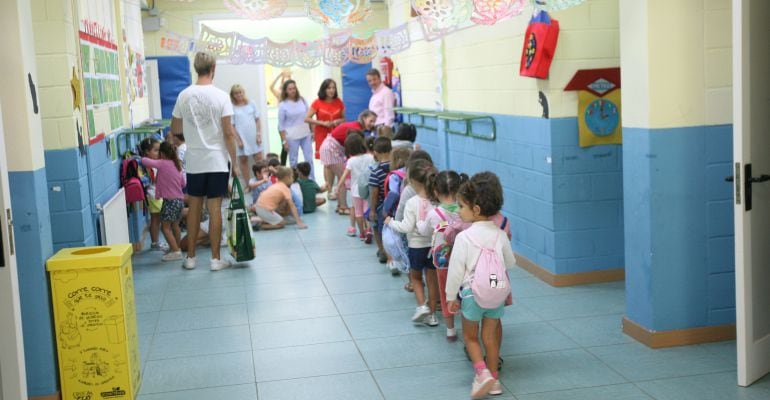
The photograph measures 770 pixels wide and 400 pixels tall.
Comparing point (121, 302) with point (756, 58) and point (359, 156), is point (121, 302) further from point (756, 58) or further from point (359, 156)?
point (359, 156)

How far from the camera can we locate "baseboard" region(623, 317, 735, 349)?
438 cm

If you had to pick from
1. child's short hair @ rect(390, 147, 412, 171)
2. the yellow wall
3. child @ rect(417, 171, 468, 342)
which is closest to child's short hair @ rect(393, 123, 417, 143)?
the yellow wall

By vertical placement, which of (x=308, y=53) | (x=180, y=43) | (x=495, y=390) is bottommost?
(x=495, y=390)

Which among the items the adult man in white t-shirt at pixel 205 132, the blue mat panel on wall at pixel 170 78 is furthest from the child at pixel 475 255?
the blue mat panel on wall at pixel 170 78

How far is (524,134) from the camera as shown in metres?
6.13

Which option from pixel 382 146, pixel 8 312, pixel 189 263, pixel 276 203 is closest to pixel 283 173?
pixel 276 203

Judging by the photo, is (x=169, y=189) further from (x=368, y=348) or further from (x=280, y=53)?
(x=368, y=348)

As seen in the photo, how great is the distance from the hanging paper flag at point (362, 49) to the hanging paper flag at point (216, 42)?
3.47ft

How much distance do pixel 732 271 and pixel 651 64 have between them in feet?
3.77

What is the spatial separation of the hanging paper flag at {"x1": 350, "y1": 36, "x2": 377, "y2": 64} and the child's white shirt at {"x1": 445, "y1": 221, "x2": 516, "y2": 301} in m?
3.72

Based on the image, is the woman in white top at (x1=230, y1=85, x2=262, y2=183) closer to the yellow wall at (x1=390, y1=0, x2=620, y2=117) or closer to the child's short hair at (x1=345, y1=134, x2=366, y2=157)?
the yellow wall at (x1=390, y1=0, x2=620, y2=117)

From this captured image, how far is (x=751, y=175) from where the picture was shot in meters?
3.68

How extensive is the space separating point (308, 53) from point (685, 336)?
156 inches

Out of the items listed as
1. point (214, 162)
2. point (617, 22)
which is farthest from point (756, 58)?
point (214, 162)
